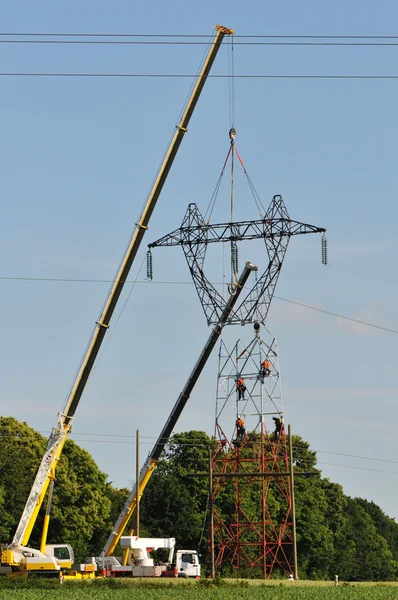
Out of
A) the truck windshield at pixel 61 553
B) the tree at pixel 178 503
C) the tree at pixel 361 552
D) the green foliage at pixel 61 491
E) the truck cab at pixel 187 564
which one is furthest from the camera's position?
the tree at pixel 361 552

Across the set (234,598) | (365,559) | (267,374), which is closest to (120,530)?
(267,374)

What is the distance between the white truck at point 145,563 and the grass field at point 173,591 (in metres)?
3.77

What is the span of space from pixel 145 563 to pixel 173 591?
12.2m

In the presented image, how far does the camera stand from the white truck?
2217 inches

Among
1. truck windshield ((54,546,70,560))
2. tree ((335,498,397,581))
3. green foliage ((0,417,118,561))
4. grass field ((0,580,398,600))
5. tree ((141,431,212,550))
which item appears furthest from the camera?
tree ((335,498,397,581))

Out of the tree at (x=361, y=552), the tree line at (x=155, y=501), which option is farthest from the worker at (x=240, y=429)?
the tree at (x=361, y=552)

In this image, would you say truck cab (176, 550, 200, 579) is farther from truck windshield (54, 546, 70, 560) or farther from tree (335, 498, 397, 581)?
tree (335, 498, 397, 581)

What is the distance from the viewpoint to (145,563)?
5759 cm

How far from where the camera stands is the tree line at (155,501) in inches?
3282

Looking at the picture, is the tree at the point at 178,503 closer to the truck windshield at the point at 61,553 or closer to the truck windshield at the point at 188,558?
the truck windshield at the point at 188,558

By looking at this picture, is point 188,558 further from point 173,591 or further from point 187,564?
point 173,591

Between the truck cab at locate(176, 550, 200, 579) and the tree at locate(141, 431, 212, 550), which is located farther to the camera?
the tree at locate(141, 431, 212, 550)

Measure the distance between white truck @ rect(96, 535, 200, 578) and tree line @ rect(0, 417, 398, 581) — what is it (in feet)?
72.3

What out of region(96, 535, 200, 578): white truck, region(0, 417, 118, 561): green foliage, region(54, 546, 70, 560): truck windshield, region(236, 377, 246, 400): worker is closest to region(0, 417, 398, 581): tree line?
region(0, 417, 118, 561): green foliage
